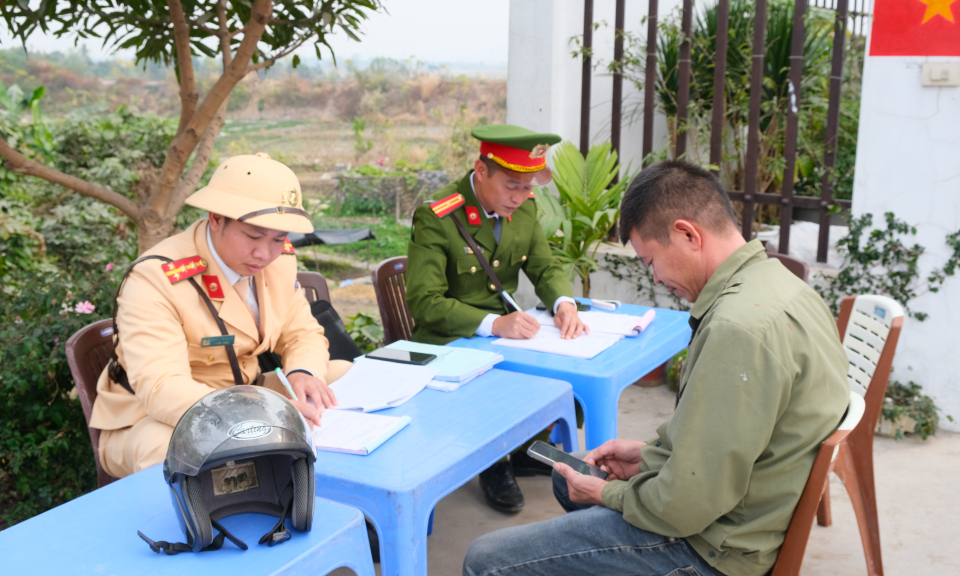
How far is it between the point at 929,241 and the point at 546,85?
7.84 ft

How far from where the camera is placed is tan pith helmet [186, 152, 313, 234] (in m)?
1.97

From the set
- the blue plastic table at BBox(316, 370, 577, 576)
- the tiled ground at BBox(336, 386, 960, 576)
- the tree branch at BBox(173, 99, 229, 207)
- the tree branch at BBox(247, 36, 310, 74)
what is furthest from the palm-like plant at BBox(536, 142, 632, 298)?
the blue plastic table at BBox(316, 370, 577, 576)

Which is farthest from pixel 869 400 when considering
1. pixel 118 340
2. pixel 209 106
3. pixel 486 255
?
pixel 209 106

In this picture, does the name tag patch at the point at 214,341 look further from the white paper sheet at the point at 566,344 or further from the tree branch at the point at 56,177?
the tree branch at the point at 56,177

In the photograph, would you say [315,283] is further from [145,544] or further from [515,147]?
[145,544]

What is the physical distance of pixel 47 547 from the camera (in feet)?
4.32

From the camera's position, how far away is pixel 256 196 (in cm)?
Result: 200

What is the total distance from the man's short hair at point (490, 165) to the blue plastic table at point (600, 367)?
0.72 metres

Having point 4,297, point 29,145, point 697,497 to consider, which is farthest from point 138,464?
point 29,145

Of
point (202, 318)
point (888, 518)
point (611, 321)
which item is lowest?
point (888, 518)

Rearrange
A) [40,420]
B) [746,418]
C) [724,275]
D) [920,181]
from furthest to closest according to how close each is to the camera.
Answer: [920,181]
[40,420]
[724,275]
[746,418]

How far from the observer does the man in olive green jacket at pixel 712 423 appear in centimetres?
136

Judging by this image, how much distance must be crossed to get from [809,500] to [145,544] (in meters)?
1.23

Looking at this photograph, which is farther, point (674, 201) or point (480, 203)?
point (480, 203)
